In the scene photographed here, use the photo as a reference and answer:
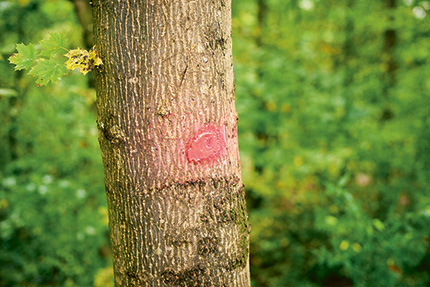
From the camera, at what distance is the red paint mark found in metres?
1.07

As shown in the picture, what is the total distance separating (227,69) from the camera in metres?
1.13

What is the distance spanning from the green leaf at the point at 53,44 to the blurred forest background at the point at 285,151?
44.9 inches

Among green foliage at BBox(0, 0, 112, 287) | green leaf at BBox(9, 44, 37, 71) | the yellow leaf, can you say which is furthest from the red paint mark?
green foliage at BBox(0, 0, 112, 287)

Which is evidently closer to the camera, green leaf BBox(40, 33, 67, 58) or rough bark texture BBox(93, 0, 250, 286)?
rough bark texture BBox(93, 0, 250, 286)

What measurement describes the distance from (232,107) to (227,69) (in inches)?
6.0

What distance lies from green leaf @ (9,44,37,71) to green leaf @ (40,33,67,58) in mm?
51

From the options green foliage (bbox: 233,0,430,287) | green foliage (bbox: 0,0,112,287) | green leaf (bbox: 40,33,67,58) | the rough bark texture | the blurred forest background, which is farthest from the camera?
green foliage (bbox: 233,0,430,287)

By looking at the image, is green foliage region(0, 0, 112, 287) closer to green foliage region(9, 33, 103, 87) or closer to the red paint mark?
green foliage region(9, 33, 103, 87)

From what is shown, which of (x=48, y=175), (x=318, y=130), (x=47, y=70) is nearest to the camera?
(x=47, y=70)

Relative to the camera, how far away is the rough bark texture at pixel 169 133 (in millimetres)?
1032

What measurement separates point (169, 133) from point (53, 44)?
63cm

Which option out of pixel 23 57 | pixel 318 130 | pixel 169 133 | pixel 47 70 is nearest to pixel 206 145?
pixel 169 133

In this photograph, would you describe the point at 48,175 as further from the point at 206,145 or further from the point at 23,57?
the point at 206,145

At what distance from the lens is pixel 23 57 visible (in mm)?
1164
